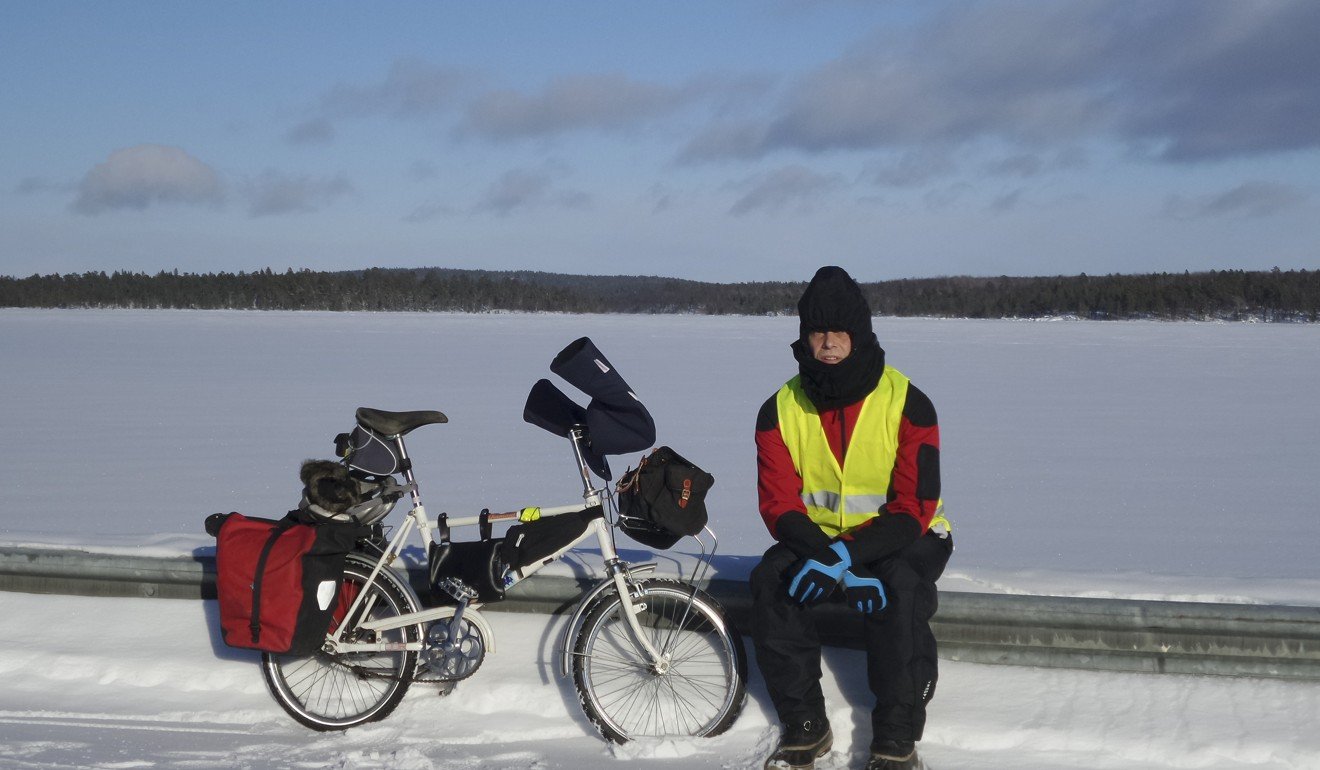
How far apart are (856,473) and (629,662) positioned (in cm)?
104

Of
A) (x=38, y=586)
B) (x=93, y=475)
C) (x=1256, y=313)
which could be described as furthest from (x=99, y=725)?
(x=1256, y=313)

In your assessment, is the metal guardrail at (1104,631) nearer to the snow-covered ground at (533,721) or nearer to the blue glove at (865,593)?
the snow-covered ground at (533,721)

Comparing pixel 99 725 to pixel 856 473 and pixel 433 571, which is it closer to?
pixel 433 571

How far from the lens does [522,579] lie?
402 centimetres

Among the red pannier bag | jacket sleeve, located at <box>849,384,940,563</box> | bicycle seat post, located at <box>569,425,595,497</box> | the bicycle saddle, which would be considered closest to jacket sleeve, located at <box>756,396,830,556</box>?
jacket sleeve, located at <box>849,384,940,563</box>

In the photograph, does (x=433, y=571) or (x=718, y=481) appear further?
(x=718, y=481)

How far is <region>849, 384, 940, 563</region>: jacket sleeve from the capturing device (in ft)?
11.5

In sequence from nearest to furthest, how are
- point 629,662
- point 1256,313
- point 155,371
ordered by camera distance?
1. point 629,662
2. point 155,371
3. point 1256,313

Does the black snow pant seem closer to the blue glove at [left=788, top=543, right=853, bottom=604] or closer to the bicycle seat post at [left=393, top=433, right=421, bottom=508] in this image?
the blue glove at [left=788, top=543, right=853, bottom=604]

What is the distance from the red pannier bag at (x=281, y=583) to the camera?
3850mm

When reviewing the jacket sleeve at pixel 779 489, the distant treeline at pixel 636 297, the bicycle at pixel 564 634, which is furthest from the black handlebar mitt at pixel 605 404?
the distant treeline at pixel 636 297

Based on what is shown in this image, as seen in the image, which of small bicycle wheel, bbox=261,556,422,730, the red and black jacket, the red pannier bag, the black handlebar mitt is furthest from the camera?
small bicycle wheel, bbox=261,556,422,730

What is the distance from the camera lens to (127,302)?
238 ft

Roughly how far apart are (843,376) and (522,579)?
4.45 feet
